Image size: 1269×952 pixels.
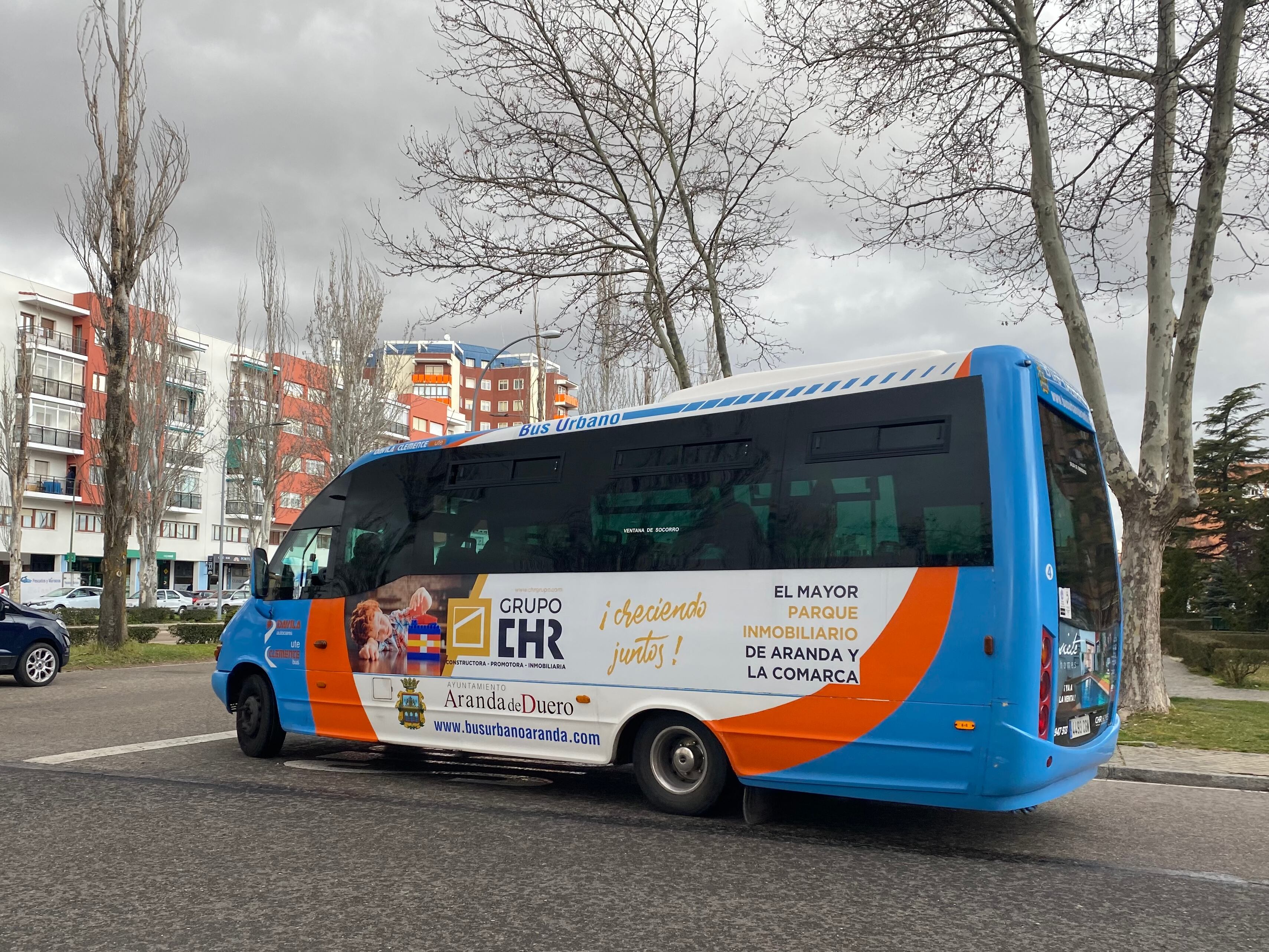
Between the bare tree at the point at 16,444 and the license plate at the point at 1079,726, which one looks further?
the bare tree at the point at 16,444

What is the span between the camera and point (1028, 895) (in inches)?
206

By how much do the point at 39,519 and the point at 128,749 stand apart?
55797 millimetres

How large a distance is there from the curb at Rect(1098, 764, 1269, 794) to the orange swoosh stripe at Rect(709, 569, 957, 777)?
3.62m

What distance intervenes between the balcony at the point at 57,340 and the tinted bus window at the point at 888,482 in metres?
58.8

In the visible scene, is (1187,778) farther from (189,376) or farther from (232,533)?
(232,533)

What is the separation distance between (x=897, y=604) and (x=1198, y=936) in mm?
2192

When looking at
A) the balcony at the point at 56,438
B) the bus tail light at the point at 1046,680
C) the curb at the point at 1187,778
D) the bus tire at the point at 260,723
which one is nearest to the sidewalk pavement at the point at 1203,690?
the curb at the point at 1187,778

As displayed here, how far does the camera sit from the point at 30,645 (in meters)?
16.3

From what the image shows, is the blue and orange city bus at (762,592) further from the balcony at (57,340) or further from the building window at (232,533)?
the building window at (232,533)

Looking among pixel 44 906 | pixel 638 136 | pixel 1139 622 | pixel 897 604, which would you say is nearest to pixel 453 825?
pixel 44 906

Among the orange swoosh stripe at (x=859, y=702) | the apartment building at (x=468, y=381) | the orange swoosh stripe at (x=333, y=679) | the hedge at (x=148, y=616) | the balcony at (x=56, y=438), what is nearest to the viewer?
the orange swoosh stripe at (x=859, y=702)

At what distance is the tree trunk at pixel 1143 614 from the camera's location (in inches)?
501

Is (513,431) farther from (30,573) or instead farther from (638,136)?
(30,573)

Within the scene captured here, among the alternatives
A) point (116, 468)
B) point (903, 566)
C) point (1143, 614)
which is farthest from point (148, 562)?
point (903, 566)
